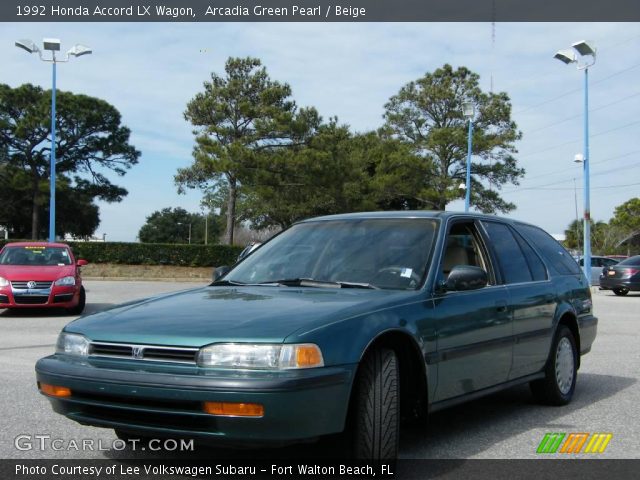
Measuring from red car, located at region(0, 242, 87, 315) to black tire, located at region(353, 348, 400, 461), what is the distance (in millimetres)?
11173

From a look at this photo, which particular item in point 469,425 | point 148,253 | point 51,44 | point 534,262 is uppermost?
point 51,44

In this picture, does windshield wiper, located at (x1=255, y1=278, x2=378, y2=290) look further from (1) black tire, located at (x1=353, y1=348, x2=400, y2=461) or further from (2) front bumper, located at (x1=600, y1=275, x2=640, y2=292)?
(2) front bumper, located at (x1=600, y1=275, x2=640, y2=292)

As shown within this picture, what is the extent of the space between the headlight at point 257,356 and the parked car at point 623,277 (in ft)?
82.2

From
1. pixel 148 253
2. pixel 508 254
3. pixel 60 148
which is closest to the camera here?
pixel 508 254

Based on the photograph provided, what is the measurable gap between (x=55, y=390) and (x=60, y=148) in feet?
185

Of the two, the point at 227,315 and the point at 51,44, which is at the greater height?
the point at 51,44

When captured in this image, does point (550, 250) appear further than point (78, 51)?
No

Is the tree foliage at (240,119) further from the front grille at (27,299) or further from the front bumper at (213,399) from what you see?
the front bumper at (213,399)

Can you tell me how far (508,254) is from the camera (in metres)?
6.23

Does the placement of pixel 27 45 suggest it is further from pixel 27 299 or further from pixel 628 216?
pixel 628 216

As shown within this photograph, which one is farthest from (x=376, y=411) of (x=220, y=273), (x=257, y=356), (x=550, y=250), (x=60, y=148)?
(x=60, y=148)

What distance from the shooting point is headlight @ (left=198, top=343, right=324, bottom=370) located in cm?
378

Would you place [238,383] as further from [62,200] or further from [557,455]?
[62,200]

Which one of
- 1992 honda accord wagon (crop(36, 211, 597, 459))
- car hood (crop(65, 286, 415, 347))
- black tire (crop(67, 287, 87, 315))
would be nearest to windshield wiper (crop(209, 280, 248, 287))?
1992 honda accord wagon (crop(36, 211, 597, 459))
